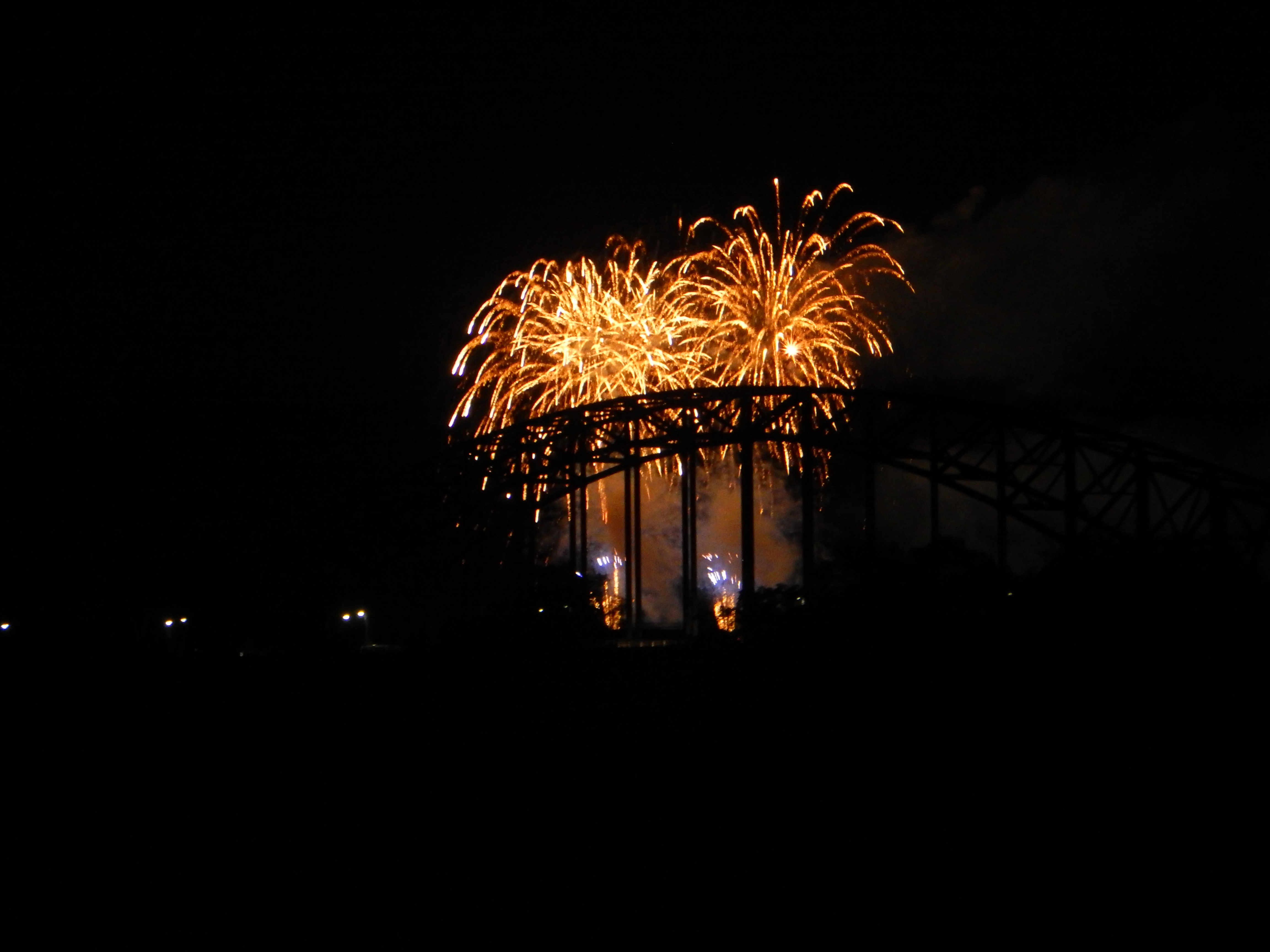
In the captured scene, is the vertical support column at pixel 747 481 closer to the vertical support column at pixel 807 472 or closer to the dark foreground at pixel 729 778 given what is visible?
the vertical support column at pixel 807 472

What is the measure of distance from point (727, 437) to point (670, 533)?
105ft

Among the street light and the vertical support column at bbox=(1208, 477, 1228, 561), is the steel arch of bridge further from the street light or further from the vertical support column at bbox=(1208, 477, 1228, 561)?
the street light

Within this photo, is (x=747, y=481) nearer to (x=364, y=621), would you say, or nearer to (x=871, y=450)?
(x=871, y=450)

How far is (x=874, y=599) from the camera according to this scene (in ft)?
45.3

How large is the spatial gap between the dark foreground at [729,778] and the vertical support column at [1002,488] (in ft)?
44.1

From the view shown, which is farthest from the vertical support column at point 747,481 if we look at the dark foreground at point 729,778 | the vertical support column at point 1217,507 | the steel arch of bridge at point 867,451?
the dark foreground at point 729,778

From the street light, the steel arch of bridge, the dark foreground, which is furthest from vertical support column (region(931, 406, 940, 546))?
the street light

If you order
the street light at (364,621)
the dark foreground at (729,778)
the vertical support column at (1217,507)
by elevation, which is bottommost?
the dark foreground at (729,778)

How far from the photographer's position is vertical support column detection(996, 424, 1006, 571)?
85.8ft

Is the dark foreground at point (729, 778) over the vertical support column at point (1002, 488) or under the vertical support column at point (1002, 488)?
under

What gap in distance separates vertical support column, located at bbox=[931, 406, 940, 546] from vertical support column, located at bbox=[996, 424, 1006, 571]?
1.22 metres

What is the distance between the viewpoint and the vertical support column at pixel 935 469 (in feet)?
86.9

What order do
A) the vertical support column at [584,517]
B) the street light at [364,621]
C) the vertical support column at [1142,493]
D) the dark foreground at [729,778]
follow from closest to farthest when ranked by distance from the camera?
the dark foreground at [729,778]
the vertical support column at [1142,493]
the vertical support column at [584,517]
the street light at [364,621]

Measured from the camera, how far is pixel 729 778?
11359 mm
